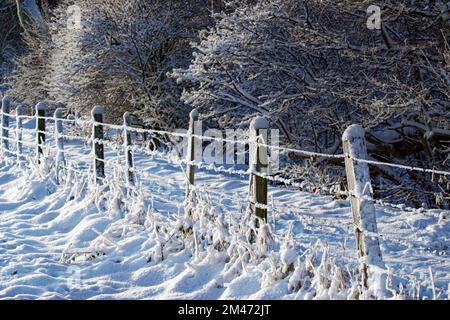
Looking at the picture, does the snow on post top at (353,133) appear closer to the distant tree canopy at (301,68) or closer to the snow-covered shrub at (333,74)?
the distant tree canopy at (301,68)

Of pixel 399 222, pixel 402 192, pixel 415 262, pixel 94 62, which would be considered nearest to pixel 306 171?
pixel 402 192

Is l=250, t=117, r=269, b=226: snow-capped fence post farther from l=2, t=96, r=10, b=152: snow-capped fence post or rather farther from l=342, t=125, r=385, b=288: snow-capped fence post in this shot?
l=2, t=96, r=10, b=152: snow-capped fence post

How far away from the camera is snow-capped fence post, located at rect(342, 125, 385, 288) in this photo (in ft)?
14.5

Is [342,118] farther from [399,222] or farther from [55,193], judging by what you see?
[55,193]

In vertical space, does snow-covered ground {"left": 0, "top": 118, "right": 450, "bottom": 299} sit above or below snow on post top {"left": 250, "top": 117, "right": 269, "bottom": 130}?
below

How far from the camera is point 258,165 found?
5.63 meters

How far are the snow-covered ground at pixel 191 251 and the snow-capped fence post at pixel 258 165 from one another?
0.81 ft

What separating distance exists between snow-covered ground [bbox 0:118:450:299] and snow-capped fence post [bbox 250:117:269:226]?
0.25 meters

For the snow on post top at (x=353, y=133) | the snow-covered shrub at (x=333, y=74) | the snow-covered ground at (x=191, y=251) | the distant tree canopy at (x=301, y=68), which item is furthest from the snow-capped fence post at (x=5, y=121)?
the snow on post top at (x=353, y=133)

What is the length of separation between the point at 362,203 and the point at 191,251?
2163 millimetres

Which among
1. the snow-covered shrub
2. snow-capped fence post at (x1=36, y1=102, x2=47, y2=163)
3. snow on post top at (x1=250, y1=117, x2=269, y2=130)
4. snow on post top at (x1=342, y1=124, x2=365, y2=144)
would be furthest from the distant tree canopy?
snow on post top at (x1=342, y1=124, x2=365, y2=144)
